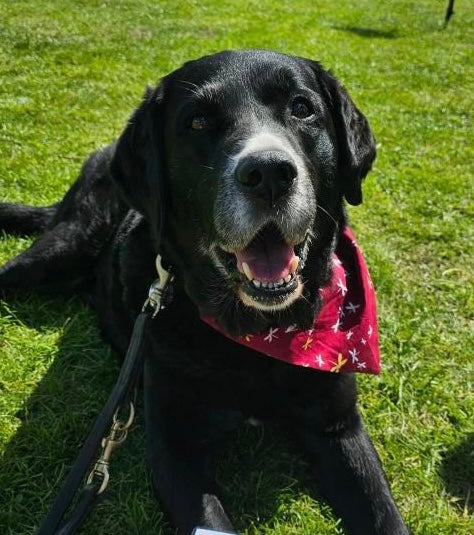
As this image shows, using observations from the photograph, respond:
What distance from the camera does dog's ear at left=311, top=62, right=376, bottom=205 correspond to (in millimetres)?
2514

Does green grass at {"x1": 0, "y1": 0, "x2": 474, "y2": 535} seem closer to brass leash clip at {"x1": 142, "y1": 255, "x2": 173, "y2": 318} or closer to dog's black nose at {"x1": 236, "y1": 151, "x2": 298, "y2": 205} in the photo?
brass leash clip at {"x1": 142, "y1": 255, "x2": 173, "y2": 318}

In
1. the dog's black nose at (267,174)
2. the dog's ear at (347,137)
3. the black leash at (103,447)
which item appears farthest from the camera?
the dog's ear at (347,137)

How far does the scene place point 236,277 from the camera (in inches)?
88.4

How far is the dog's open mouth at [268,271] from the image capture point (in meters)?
2.12

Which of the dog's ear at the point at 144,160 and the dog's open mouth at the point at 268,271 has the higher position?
the dog's ear at the point at 144,160

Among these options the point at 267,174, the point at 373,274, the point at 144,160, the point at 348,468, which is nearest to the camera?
the point at 267,174

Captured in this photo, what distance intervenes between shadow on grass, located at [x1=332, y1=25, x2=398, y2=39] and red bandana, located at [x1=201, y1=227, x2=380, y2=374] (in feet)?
31.1

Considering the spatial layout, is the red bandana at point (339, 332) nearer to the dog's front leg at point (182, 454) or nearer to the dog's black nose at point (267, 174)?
the dog's front leg at point (182, 454)

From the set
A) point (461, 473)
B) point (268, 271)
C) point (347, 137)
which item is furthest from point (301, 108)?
point (461, 473)

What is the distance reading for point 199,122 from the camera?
2271mm

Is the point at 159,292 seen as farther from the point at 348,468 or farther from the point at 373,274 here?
the point at 373,274

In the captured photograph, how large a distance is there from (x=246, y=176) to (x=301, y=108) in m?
0.56

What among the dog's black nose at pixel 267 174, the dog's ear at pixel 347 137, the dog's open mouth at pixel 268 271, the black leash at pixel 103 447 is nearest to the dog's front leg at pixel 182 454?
the black leash at pixel 103 447

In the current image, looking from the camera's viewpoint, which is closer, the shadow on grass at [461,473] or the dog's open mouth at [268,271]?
the dog's open mouth at [268,271]
